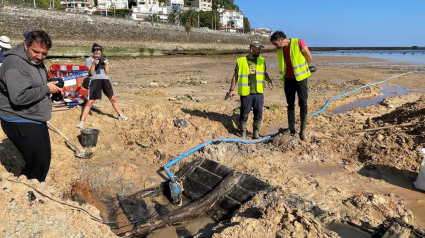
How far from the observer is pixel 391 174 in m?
4.68

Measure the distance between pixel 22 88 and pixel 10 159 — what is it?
2238 mm

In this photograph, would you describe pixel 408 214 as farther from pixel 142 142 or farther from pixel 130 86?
pixel 130 86

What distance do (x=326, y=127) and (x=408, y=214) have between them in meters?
3.46

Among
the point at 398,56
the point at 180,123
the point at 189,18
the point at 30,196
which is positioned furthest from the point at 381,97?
the point at 189,18

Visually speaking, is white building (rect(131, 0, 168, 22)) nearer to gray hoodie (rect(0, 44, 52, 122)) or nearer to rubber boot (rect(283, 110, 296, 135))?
rubber boot (rect(283, 110, 296, 135))

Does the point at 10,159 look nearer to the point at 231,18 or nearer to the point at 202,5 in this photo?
the point at 231,18

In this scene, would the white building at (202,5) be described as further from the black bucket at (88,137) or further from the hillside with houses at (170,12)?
the black bucket at (88,137)

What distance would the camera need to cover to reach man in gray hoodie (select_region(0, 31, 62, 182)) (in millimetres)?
2877

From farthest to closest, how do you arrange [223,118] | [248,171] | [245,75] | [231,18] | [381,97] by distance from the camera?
[231,18] → [381,97] → [223,118] → [245,75] → [248,171]

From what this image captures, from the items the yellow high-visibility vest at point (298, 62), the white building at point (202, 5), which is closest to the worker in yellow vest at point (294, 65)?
the yellow high-visibility vest at point (298, 62)

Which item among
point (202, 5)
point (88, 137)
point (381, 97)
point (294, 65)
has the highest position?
point (202, 5)

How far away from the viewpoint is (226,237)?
2.79m

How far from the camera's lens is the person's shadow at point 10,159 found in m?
4.42

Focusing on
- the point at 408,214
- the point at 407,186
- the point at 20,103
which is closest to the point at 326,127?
the point at 407,186
